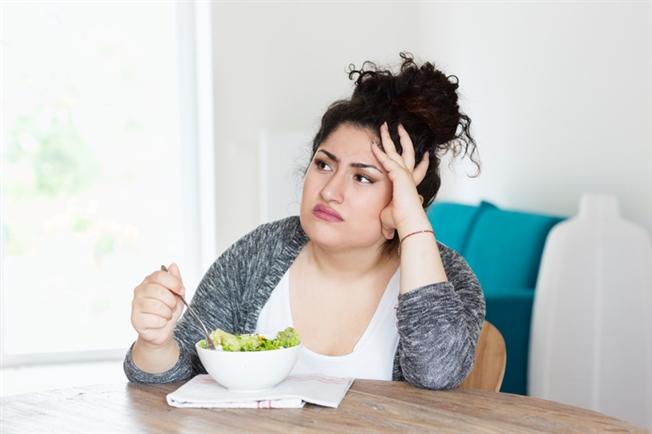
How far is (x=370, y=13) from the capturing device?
18.9 ft

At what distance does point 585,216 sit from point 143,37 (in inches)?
118

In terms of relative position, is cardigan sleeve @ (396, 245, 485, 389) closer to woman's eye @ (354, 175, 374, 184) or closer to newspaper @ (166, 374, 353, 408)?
newspaper @ (166, 374, 353, 408)

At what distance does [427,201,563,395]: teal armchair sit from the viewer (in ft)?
11.5

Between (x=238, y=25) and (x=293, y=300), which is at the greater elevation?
(x=238, y=25)

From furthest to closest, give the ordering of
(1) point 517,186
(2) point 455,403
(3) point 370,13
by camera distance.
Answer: (3) point 370,13, (1) point 517,186, (2) point 455,403

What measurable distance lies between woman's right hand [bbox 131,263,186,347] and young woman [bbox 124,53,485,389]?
0.19 ft

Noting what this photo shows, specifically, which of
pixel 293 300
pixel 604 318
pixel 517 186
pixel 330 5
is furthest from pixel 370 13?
pixel 293 300

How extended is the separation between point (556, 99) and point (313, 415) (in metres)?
2.93

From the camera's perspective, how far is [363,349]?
5.93 feet

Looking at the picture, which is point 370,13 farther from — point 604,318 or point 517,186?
point 604,318

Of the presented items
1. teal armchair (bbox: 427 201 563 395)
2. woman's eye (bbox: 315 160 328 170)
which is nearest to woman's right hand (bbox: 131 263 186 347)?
woman's eye (bbox: 315 160 328 170)

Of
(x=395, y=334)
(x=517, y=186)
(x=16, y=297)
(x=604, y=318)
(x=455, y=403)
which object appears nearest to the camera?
(x=455, y=403)

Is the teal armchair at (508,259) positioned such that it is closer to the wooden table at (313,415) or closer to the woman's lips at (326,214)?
the woman's lips at (326,214)

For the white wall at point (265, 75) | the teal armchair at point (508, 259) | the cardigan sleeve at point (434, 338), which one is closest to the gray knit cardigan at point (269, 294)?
the cardigan sleeve at point (434, 338)
